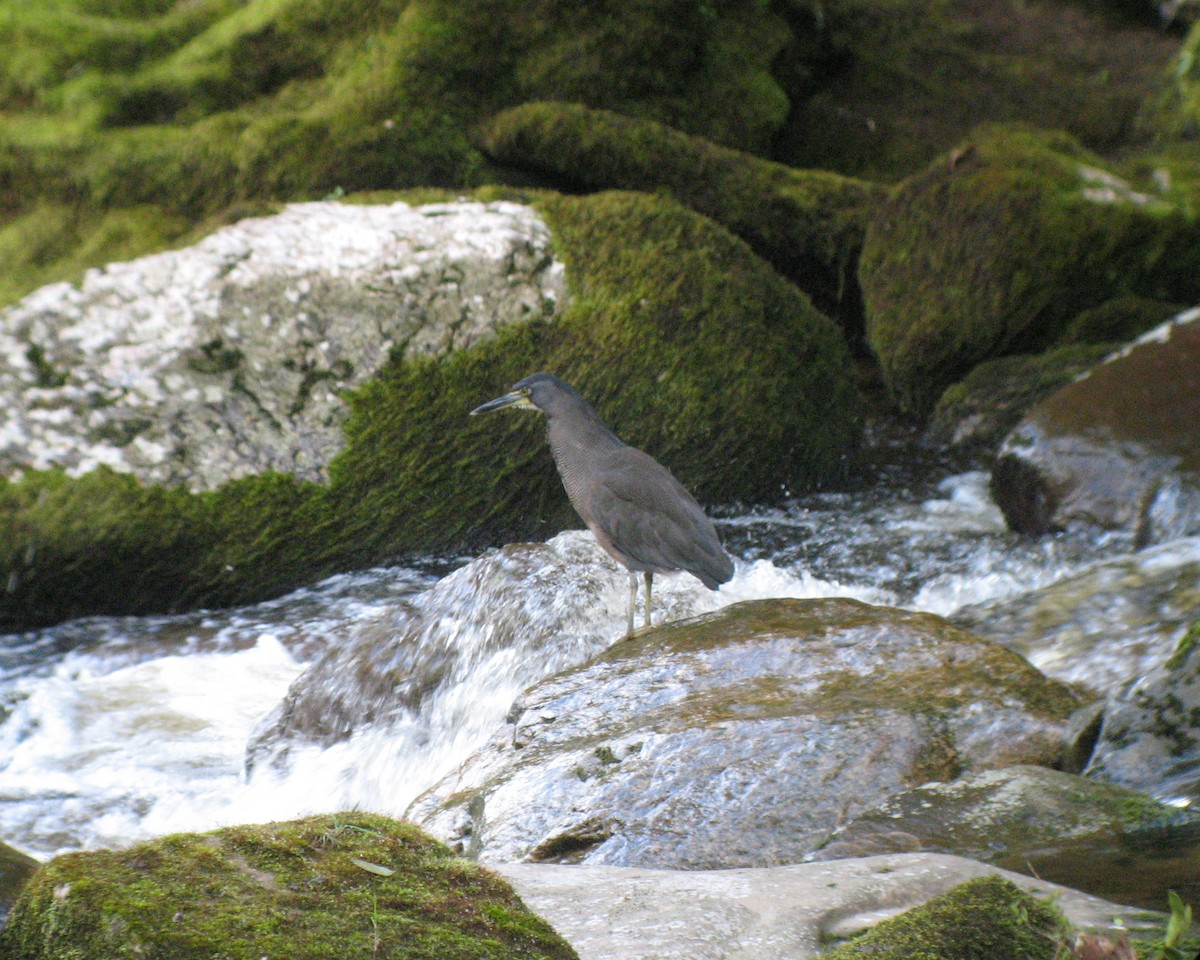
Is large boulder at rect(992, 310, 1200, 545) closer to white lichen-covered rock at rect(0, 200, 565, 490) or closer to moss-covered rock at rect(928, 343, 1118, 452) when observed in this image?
moss-covered rock at rect(928, 343, 1118, 452)

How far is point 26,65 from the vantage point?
867 centimetres

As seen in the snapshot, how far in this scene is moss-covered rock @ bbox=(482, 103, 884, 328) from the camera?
28.7 ft

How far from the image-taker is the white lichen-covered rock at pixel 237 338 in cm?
618

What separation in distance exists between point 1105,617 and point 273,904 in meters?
4.15

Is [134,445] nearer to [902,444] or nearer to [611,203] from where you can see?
[611,203]

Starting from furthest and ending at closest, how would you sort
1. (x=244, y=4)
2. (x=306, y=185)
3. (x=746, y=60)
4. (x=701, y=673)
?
(x=746, y=60)
(x=244, y=4)
(x=306, y=185)
(x=701, y=673)

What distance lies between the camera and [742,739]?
3523mm

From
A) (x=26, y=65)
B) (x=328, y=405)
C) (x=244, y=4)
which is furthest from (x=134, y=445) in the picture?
(x=244, y=4)

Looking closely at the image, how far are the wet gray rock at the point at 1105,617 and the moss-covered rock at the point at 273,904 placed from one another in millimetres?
Answer: 3230

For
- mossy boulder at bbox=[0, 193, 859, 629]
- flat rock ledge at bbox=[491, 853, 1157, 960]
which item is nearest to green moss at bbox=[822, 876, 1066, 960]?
flat rock ledge at bbox=[491, 853, 1157, 960]

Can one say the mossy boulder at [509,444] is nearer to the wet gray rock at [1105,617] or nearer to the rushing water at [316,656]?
the rushing water at [316,656]

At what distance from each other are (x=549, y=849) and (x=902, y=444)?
227 inches

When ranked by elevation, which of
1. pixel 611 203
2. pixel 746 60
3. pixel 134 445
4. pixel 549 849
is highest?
pixel 746 60

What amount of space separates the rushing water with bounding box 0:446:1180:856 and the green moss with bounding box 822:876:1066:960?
9.06 feet
